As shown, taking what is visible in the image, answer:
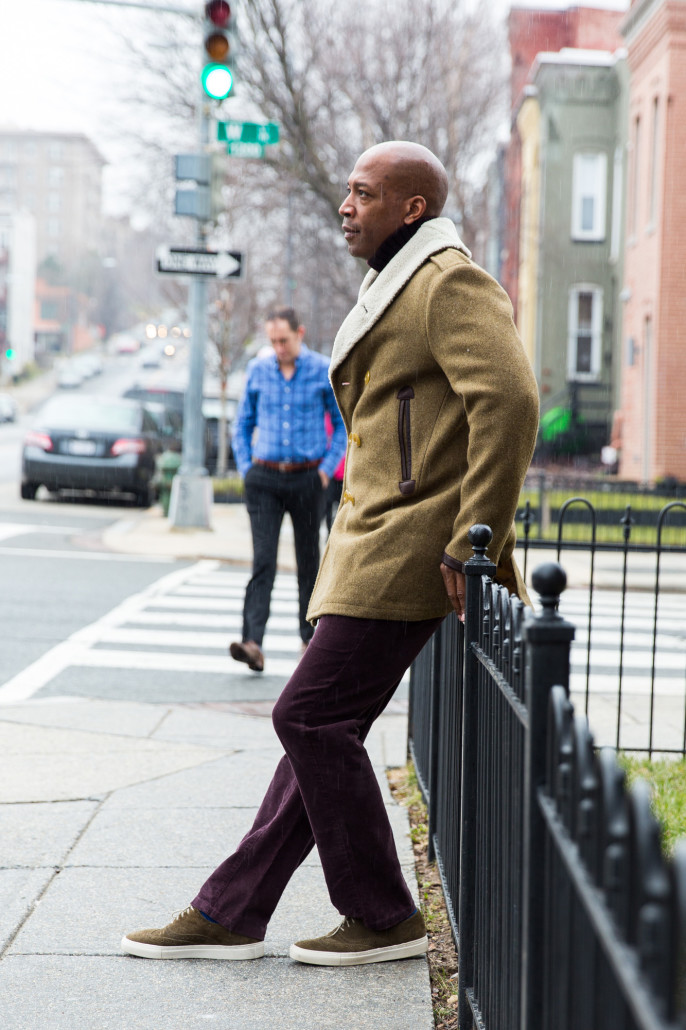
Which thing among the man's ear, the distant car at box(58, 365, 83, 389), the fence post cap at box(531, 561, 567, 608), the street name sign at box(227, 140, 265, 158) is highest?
the street name sign at box(227, 140, 265, 158)

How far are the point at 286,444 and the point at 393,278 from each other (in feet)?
14.0

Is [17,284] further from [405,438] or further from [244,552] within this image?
[405,438]

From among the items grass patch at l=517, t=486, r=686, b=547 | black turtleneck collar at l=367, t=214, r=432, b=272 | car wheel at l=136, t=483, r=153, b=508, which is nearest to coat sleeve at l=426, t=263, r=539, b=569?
black turtleneck collar at l=367, t=214, r=432, b=272

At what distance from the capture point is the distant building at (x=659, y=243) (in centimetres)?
2344

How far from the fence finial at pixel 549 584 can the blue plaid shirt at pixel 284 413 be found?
540 cm

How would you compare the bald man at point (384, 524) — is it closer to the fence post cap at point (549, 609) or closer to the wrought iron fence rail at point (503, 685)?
the wrought iron fence rail at point (503, 685)

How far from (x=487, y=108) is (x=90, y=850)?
21.5m

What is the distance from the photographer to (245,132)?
42.1ft

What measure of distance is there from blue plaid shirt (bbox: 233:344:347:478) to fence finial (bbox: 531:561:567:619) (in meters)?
5.40

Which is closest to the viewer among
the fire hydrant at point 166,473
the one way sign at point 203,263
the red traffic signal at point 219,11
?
the red traffic signal at point 219,11

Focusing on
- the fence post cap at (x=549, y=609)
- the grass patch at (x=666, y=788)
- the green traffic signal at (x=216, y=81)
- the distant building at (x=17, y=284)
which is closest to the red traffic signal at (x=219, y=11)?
the green traffic signal at (x=216, y=81)

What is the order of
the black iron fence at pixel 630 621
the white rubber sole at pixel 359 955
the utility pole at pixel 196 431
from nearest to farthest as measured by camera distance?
the white rubber sole at pixel 359 955, the black iron fence at pixel 630 621, the utility pole at pixel 196 431

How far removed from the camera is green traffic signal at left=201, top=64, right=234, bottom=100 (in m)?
11.6

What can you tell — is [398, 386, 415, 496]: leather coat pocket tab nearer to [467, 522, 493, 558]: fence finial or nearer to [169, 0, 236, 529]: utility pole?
[467, 522, 493, 558]: fence finial
